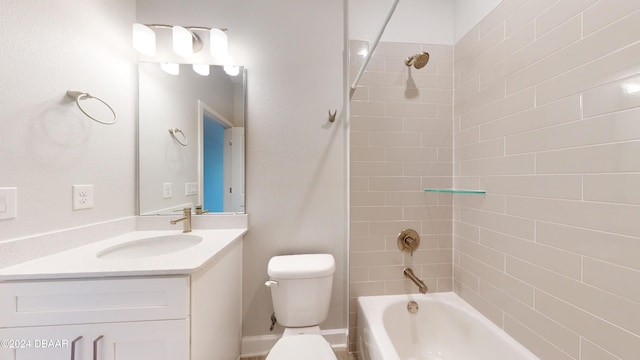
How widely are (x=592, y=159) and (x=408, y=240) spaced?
86cm

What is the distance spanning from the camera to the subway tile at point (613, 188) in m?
0.62

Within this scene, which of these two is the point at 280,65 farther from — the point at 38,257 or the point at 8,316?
the point at 8,316

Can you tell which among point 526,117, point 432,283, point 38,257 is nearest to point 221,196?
point 38,257

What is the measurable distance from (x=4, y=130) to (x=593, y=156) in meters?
2.04

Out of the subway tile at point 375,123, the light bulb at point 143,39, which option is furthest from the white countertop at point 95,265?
the light bulb at point 143,39

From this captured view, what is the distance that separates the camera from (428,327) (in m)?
1.30

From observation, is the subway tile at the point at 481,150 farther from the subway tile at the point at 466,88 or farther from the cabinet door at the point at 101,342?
the cabinet door at the point at 101,342

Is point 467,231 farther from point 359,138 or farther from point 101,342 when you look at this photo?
point 101,342

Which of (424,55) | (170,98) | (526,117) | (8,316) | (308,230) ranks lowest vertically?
(8,316)

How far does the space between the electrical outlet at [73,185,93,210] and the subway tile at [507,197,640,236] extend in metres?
2.02

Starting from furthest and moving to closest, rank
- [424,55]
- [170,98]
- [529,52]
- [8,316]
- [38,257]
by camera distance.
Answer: [170,98]
[424,55]
[529,52]
[38,257]
[8,316]

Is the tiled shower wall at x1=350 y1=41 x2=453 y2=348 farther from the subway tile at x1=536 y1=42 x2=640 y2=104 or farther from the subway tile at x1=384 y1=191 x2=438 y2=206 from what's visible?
the subway tile at x1=536 y1=42 x2=640 y2=104

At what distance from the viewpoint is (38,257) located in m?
0.82

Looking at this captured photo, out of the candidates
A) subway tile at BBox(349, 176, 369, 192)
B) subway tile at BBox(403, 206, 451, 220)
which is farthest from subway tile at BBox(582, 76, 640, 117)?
subway tile at BBox(349, 176, 369, 192)
